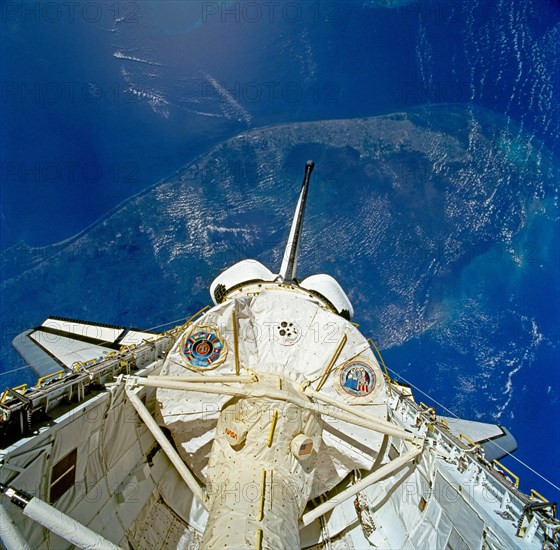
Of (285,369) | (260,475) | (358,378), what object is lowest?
(260,475)

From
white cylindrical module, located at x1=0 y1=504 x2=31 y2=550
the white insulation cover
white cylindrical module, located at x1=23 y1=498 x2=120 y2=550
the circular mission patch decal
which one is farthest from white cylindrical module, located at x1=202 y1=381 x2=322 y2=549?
white cylindrical module, located at x1=0 y1=504 x2=31 y2=550

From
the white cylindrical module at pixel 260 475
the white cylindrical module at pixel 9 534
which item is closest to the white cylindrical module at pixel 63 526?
the white cylindrical module at pixel 9 534

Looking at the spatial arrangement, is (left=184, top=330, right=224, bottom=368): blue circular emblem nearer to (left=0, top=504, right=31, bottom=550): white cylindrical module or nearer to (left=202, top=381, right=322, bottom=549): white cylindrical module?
(left=202, top=381, right=322, bottom=549): white cylindrical module

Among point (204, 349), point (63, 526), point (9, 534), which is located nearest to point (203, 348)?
point (204, 349)

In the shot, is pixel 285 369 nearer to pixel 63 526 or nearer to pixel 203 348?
pixel 203 348

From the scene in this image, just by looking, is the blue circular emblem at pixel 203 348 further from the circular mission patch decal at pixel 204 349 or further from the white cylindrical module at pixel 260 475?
the white cylindrical module at pixel 260 475

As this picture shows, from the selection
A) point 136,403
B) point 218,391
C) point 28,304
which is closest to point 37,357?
point 28,304
